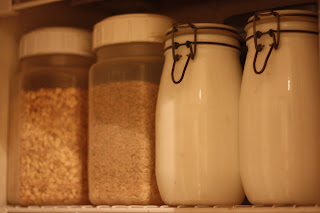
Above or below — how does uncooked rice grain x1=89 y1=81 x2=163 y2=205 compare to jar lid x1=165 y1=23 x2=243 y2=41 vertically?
below

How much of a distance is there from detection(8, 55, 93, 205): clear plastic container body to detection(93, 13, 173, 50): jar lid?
0.12 meters

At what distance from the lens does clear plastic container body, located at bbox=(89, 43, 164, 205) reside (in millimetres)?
861

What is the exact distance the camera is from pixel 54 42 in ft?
3.26

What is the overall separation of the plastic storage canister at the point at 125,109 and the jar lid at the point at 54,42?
0.08m

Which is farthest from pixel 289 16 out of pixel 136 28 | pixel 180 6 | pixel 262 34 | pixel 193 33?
pixel 180 6

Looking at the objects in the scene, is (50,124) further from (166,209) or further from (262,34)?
(262,34)

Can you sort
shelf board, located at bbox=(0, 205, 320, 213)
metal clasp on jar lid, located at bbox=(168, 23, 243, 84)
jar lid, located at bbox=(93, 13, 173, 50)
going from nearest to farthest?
shelf board, located at bbox=(0, 205, 320, 213) < metal clasp on jar lid, located at bbox=(168, 23, 243, 84) < jar lid, located at bbox=(93, 13, 173, 50)

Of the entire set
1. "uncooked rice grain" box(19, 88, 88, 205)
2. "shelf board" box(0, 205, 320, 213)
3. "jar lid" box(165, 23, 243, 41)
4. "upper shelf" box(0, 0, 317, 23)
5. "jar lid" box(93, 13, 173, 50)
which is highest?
"upper shelf" box(0, 0, 317, 23)

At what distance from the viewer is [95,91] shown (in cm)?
92

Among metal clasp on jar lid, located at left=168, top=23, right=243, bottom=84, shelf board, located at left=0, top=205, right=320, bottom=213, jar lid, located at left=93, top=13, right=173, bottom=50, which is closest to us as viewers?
shelf board, located at left=0, top=205, right=320, bottom=213

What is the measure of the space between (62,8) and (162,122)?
1.40 feet

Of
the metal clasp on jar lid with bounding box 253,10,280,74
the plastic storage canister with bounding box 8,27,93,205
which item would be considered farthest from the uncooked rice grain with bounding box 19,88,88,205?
the metal clasp on jar lid with bounding box 253,10,280,74

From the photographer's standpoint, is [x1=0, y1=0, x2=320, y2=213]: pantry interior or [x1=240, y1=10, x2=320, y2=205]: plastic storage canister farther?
[x1=0, y1=0, x2=320, y2=213]: pantry interior

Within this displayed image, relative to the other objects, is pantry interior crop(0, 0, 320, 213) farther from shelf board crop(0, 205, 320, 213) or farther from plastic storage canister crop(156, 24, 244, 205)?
plastic storage canister crop(156, 24, 244, 205)
